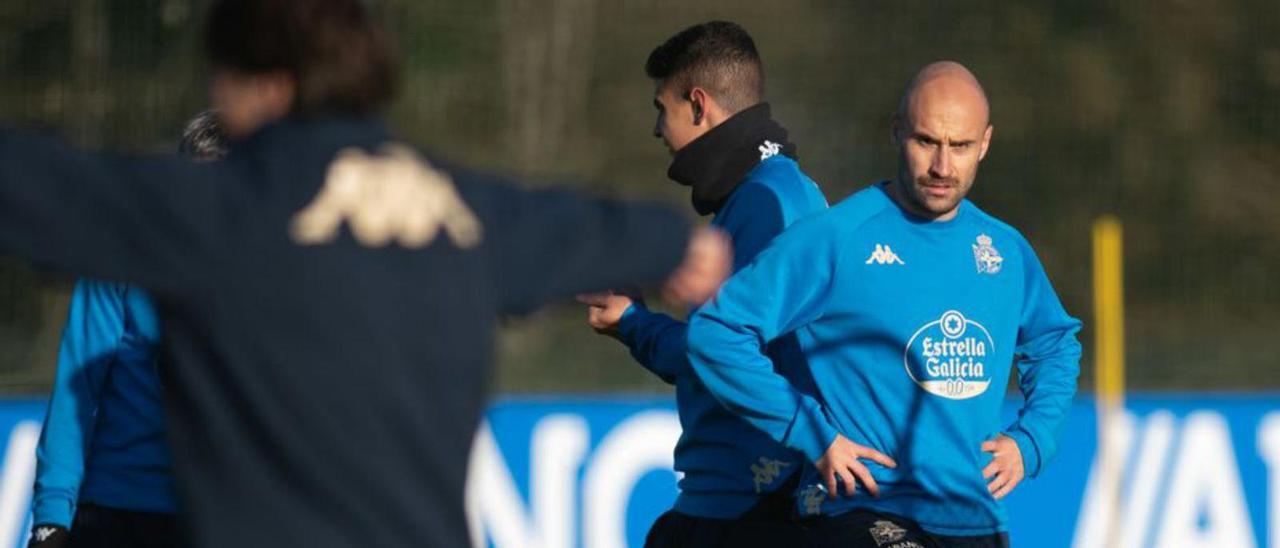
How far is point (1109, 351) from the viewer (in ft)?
34.3

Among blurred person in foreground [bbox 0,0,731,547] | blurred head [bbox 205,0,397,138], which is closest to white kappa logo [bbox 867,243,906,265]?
blurred person in foreground [bbox 0,0,731,547]

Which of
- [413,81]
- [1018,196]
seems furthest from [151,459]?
[1018,196]

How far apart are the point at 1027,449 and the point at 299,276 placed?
2.99 metres

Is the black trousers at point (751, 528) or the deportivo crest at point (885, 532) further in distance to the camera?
the black trousers at point (751, 528)

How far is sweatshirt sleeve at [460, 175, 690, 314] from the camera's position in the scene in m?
2.87

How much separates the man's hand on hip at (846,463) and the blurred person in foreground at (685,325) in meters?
0.31

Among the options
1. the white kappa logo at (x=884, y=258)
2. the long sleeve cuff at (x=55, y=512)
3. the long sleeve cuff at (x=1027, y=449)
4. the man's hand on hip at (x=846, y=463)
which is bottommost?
the long sleeve cuff at (x=55, y=512)

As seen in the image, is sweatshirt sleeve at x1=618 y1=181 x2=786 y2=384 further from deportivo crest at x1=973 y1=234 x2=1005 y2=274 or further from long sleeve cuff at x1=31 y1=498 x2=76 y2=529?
long sleeve cuff at x1=31 y1=498 x2=76 y2=529

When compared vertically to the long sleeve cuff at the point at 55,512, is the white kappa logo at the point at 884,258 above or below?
above

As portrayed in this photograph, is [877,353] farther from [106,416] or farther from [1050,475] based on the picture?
[1050,475]

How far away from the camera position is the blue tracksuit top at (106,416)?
486cm

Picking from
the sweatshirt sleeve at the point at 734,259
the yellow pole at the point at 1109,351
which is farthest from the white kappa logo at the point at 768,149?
the yellow pole at the point at 1109,351

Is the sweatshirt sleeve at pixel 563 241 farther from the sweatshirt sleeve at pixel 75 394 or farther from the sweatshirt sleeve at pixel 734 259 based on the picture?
the sweatshirt sleeve at pixel 734 259

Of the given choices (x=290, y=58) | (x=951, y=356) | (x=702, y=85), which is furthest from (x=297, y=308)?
(x=702, y=85)
